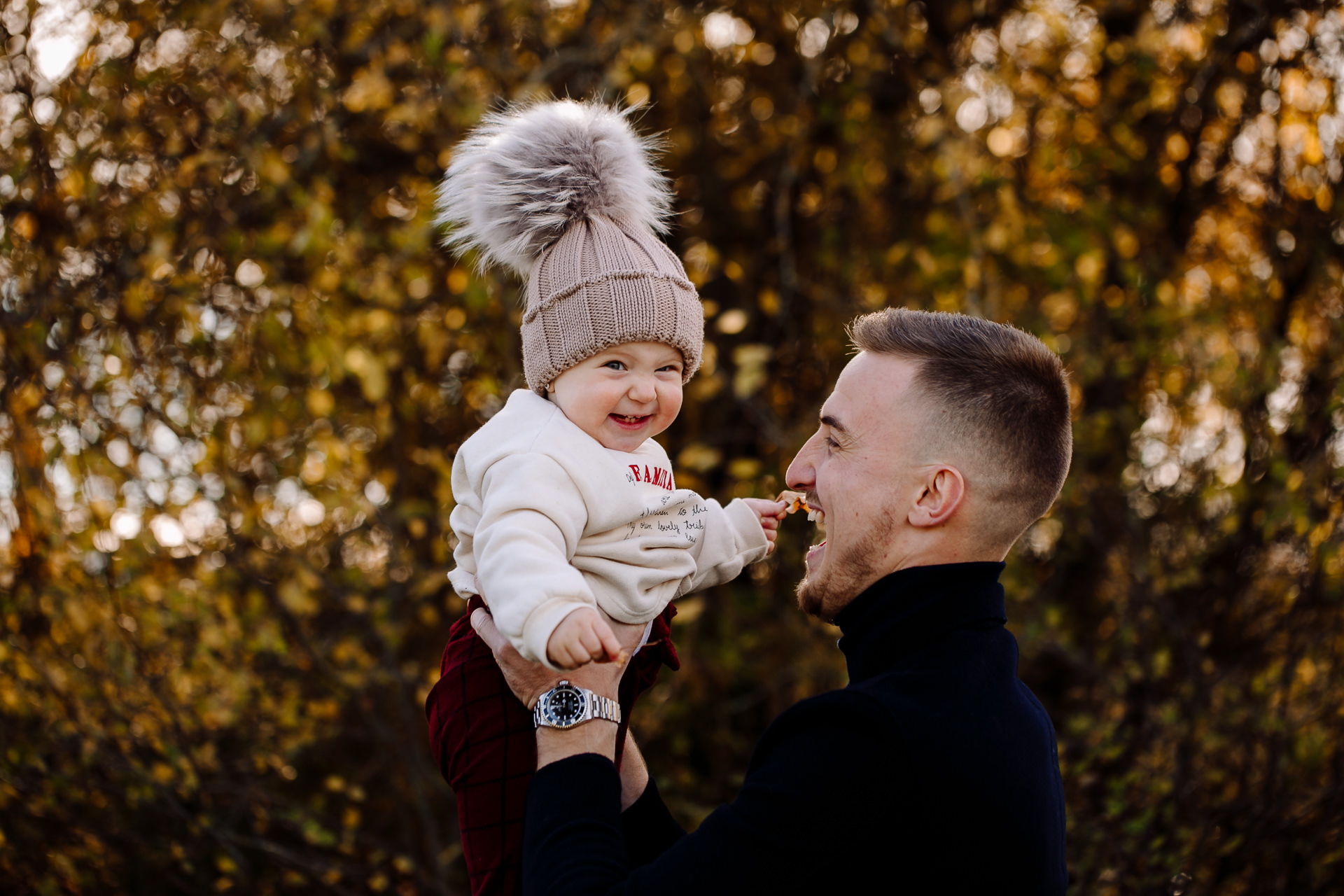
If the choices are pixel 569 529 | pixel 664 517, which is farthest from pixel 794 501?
pixel 569 529

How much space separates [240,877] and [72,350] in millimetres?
1901

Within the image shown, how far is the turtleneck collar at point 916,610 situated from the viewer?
1.56 meters

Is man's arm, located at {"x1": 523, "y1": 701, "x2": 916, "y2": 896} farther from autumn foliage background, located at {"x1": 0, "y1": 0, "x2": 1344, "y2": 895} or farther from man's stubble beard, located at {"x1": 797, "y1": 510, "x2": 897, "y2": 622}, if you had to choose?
autumn foliage background, located at {"x1": 0, "y1": 0, "x2": 1344, "y2": 895}

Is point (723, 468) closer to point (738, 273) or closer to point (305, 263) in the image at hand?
point (738, 273)

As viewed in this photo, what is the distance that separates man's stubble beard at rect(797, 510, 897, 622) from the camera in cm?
172

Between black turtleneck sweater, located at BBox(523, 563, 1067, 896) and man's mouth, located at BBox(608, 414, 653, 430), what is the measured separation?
0.56 metres

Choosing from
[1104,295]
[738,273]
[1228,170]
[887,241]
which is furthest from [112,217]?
[1228,170]

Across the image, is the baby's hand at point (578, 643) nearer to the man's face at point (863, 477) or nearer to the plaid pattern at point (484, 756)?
the plaid pattern at point (484, 756)

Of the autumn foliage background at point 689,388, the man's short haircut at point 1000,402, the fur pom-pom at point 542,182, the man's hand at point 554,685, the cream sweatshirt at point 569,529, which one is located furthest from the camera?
the autumn foliage background at point 689,388

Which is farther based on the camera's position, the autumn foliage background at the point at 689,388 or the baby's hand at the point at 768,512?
the autumn foliage background at the point at 689,388

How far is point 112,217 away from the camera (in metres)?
3.79

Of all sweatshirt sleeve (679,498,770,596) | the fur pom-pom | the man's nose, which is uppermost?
the fur pom-pom

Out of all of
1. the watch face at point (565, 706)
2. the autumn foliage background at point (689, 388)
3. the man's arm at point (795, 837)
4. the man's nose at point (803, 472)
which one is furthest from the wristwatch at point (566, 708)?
the autumn foliage background at point (689, 388)

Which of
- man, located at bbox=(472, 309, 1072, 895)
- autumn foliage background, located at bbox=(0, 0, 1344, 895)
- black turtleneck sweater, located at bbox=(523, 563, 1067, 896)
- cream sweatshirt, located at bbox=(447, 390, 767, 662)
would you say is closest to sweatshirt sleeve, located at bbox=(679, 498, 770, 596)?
cream sweatshirt, located at bbox=(447, 390, 767, 662)
